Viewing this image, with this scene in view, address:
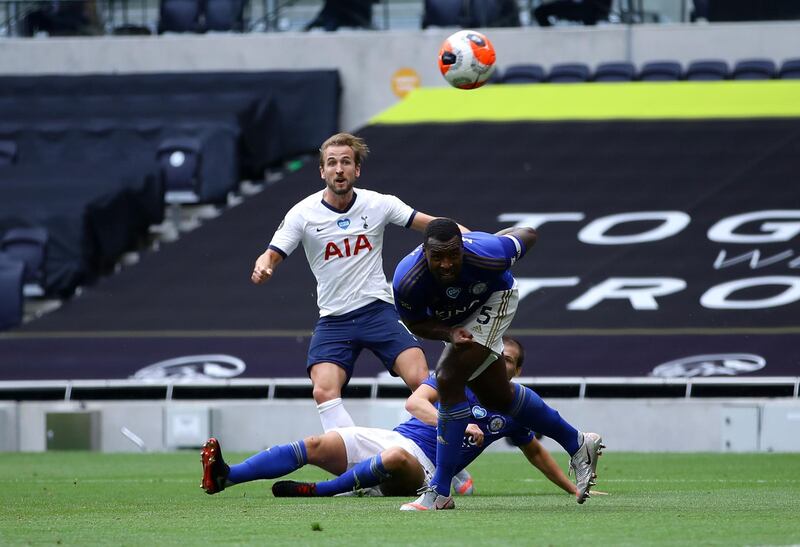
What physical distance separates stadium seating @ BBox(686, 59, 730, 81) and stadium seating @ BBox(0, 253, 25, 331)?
407 inches

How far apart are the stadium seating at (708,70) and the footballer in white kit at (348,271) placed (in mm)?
14174

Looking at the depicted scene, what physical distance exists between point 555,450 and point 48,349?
651 centimetres

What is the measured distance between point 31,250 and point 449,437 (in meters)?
13.8

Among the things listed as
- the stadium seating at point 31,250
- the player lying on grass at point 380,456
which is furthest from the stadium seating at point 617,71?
the player lying on grass at point 380,456

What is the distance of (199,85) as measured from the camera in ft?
80.7

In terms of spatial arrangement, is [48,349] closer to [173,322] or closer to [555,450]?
[173,322]

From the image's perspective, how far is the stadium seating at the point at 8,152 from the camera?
23.5 m

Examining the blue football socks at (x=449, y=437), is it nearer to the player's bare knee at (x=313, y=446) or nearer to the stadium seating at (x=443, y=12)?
the player's bare knee at (x=313, y=446)

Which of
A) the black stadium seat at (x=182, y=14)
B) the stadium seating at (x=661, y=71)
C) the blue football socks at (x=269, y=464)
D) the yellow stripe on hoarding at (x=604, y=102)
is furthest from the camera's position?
the black stadium seat at (x=182, y=14)

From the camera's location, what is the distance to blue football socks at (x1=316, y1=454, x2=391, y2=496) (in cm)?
847

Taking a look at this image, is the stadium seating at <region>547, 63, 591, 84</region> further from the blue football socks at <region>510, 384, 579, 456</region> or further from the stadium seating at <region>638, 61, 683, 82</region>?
the blue football socks at <region>510, 384, 579, 456</region>

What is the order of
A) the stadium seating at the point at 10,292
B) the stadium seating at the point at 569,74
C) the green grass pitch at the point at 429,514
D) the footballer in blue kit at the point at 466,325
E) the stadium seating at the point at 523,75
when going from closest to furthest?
the green grass pitch at the point at 429,514
the footballer in blue kit at the point at 466,325
the stadium seating at the point at 10,292
the stadium seating at the point at 569,74
the stadium seating at the point at 523,75

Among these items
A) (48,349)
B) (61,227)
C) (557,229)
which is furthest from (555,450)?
(61,227)

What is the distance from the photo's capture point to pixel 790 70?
2270 cm
